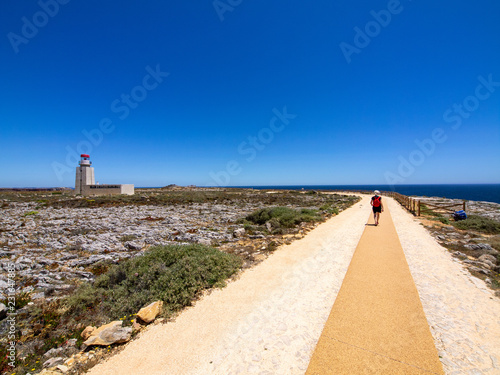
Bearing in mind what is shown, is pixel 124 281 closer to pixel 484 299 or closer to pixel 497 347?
pixel 497 347

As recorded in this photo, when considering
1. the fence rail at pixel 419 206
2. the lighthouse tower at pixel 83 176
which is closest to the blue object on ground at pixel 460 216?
the fence rail at pixel 419 206

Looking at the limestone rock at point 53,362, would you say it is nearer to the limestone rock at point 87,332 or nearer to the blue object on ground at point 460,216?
the limestone rock at point 87,332

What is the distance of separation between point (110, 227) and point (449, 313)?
17362 mm

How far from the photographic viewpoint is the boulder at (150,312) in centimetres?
477

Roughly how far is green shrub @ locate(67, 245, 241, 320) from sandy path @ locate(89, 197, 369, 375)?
21.5 inches

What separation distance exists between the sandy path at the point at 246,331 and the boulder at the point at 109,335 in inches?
9.3

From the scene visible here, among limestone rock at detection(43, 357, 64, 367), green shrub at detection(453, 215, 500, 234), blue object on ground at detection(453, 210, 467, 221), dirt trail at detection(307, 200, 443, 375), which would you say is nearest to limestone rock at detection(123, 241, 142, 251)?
limestone rock at detection(43, 357, 64, 367)

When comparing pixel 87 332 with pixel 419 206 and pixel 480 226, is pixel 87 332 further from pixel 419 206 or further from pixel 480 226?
pixel 419 206

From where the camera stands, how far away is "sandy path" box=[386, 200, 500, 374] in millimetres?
3535

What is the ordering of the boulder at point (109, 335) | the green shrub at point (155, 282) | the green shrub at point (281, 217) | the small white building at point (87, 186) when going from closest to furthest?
the boulder at point (109, 335)
the green shrub at point (155, 282)
the green shrub at point (281, 217)
the small white building at point (87, 186)

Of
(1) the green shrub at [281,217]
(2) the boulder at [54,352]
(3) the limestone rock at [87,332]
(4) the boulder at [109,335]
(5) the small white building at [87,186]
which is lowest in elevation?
(2) the boulder at [54,352]

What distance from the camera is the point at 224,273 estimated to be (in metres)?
6.93

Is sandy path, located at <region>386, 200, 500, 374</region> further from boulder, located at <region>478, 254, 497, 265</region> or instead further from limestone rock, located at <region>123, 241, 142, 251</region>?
limestone rock, located at <region>123, 241, 142, 251</region>

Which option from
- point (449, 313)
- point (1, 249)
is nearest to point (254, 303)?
point (449, 313)
